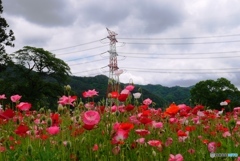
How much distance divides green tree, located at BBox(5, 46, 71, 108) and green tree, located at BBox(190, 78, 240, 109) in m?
20.3

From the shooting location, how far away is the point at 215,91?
174 ft

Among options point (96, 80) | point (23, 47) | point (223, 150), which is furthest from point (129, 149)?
point (96, 80)

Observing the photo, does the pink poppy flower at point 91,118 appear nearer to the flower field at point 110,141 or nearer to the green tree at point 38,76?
the flower field at point 110,141

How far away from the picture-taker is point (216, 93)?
5272cm

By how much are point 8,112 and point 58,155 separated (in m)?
0.64

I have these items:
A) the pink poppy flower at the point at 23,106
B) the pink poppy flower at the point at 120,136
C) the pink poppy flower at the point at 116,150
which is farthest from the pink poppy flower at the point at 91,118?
the pink poppy flower at the point at 23,106

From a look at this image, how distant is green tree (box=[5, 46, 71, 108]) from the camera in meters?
38.5

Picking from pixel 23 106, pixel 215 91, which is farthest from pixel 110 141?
pixel 215 91

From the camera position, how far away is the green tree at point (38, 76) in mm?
38531

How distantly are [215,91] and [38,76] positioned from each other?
87.0ft

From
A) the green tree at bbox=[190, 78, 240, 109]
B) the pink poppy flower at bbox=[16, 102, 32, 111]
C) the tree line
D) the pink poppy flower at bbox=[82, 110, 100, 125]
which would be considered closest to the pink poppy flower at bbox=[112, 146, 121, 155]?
the pink poppy flower at bbox=[82, 110, 100, 125]

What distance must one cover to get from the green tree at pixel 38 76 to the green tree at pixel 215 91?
66.7 feet

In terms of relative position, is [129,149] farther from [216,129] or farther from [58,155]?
[216,129]

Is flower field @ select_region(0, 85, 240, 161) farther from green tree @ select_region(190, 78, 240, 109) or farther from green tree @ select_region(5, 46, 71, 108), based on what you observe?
green tree @ select_region(190, 78, 240, 109)
